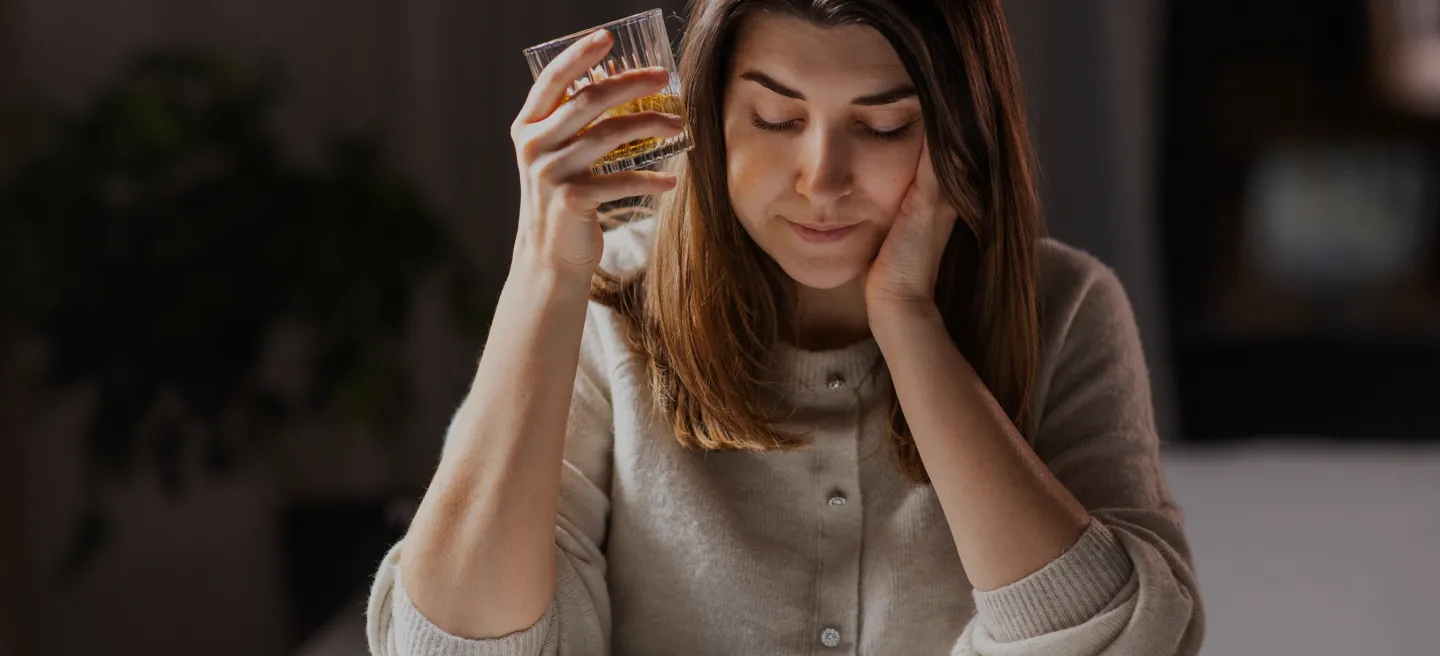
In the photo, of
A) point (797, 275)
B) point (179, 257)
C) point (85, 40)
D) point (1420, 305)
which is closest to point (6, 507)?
point (179, 257)

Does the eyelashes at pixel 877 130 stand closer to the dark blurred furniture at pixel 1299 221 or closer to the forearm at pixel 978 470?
the forearm at pixel 978 470

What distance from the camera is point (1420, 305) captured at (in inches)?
172

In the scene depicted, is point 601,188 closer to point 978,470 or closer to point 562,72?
point 562,72

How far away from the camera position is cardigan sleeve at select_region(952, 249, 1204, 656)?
108 cm

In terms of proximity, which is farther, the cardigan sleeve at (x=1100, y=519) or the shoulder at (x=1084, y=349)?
the shoulder at (x=1084, y=349)

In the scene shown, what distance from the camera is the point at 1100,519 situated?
1.16 metres

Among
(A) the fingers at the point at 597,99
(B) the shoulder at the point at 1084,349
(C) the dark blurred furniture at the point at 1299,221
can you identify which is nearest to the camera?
(A) the fingers at the point at 597,99

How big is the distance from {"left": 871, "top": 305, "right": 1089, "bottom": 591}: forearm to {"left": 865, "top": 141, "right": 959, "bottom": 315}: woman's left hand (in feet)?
0.10

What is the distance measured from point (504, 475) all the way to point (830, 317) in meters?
0.38

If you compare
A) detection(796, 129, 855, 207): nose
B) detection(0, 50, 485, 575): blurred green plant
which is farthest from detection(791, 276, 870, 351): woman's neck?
detection(0, 50, 485, 575): blurred green plant

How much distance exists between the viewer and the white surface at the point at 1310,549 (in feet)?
5.70

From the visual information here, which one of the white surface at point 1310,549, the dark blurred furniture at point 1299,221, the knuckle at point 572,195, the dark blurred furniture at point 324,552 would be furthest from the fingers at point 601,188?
the dark blurred furniture at point 1299,221

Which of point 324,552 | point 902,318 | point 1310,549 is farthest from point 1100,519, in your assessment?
point 324,552

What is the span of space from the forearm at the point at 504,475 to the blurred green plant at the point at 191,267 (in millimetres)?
1564
